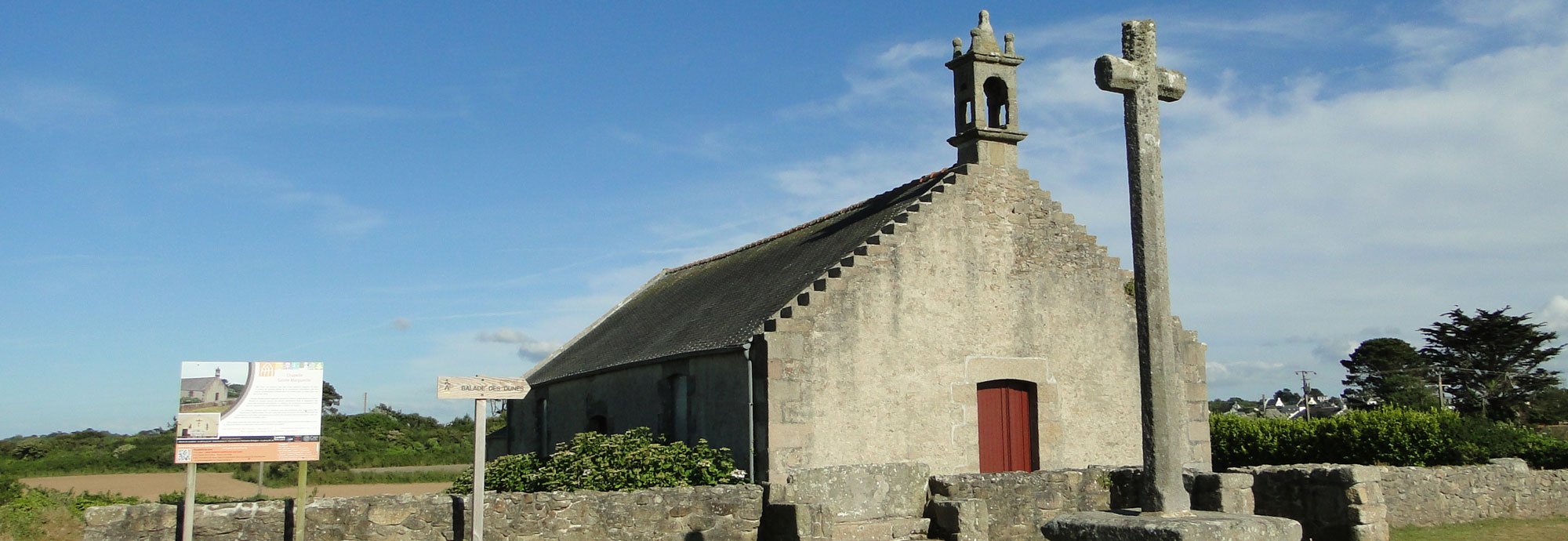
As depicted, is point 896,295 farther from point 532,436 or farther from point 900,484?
point 532,436

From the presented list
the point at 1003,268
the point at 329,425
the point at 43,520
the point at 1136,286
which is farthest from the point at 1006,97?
the point at 329,425

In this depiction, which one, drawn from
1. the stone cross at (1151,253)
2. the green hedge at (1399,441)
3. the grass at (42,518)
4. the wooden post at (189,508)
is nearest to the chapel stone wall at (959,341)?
the green hedge at (1399,441)

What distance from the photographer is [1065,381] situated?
16.8 metres

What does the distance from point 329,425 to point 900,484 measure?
131 ft

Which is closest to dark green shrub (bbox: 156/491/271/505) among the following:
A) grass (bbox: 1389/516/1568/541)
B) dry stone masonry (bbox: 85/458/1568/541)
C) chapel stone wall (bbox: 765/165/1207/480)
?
dry stone masonry (bbox: 85/458/1568/541)

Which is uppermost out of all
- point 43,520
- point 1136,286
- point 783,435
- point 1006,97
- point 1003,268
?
point 1006,97

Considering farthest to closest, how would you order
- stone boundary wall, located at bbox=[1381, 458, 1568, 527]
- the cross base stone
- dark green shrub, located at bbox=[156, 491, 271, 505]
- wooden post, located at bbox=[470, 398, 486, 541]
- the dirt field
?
the dirt field → stone boundary wall, located at bbox=[1381, 458, 1568, 527] → dark green shrub, located at bbox=[156, 491, 271, 505] → wooden post, located at bbox=[470, 398, 486, 541] → the cross base stone

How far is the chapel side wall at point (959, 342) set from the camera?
48.4 feet

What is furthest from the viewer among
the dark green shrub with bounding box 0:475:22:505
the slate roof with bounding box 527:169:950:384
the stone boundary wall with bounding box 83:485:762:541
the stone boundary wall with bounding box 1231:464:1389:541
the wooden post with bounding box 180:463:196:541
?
the dark green shrub with bounding box 0:475:22:505

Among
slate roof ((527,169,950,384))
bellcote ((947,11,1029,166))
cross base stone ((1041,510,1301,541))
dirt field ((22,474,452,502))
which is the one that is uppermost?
bellcote ((947,11,1029,166))

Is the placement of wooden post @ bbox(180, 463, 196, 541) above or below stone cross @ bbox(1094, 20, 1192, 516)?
below

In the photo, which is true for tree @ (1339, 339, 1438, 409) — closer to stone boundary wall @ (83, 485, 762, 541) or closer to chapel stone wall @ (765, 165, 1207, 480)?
chapel stone wall @ (765, 165, 1207, 480)

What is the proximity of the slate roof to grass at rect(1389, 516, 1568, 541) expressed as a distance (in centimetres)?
793

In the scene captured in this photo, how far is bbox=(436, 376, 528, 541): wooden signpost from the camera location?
10.1 m
